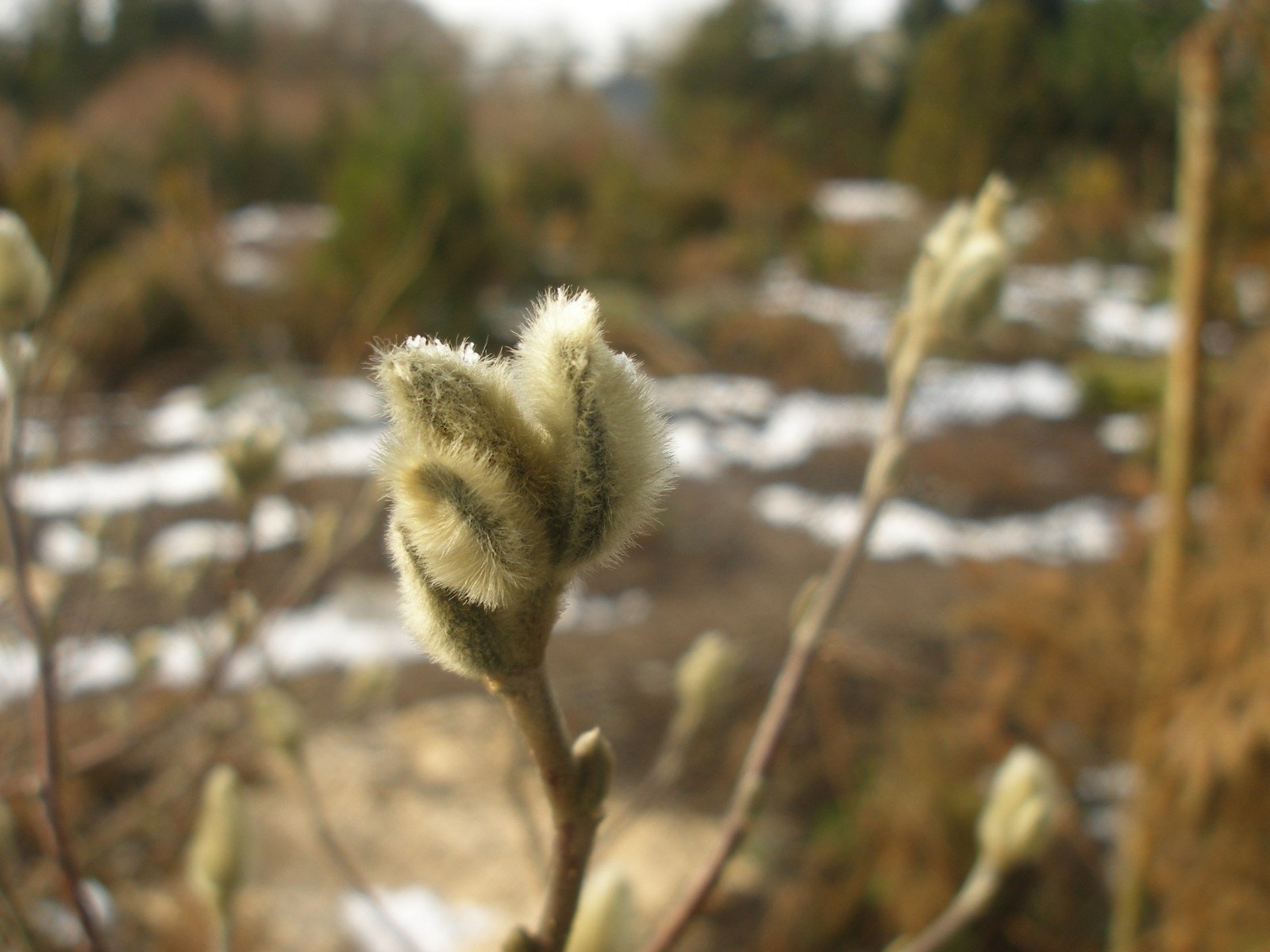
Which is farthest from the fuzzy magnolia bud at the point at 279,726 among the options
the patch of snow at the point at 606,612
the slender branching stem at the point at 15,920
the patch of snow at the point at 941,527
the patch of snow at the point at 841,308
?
the patch of snow at the point at 841,308

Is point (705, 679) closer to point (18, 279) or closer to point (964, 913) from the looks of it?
point (964, 913)

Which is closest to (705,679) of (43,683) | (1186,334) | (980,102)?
(43,683)

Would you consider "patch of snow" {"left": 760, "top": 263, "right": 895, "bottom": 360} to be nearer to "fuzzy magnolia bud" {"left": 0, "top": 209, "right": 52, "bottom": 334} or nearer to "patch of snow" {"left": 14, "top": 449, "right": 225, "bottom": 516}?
"patch of snow" {"left": 14, "top": 449, "right": 225, "bottom": 516}

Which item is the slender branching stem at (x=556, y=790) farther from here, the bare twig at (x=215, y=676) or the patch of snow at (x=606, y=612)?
the patch of snow at (x=606, y=612)

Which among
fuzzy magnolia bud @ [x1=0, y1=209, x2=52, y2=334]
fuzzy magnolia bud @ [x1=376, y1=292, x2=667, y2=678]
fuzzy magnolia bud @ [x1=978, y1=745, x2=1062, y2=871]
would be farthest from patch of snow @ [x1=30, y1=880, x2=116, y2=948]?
fuzzy magnolia bud @ [x1=376, y1=292, x2=667, y2=678]

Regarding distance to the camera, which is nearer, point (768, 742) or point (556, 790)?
point (556, 790)
